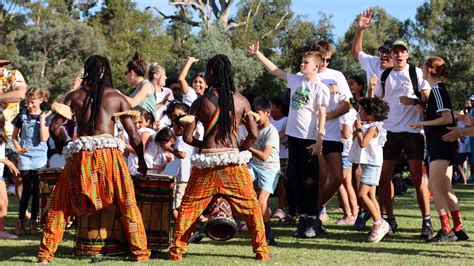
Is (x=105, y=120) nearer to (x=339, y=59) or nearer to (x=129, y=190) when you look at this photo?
(x=129, y=190)

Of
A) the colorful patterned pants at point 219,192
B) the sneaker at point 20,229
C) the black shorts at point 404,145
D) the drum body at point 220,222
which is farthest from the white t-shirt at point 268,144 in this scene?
the sneaker at point 20,229

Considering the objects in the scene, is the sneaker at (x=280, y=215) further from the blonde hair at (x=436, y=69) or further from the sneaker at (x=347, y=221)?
the blonde hair at (x=436, y=69)

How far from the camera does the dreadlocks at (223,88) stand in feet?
24.3

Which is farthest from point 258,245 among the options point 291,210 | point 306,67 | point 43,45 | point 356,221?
point 43,45

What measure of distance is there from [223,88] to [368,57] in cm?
353

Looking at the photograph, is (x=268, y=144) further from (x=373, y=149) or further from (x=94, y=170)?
(x=94, y=170)

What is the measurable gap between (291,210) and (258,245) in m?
4.38

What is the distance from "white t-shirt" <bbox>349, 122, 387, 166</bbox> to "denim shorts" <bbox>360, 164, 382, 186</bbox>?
52mm

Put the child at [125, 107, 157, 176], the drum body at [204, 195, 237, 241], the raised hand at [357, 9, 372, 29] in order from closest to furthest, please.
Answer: the drum body at [204, 195, 237, 241]
the raised hand at [357, 9, 372, 29]
the child at [125, 107, 157, 176]

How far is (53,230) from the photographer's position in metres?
7.25

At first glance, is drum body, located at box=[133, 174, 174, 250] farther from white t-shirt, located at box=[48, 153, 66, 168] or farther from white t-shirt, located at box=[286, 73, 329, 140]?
white t-shirt, located at box=[48, 153, 66, 168]

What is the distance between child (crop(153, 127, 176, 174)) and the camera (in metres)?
9.91

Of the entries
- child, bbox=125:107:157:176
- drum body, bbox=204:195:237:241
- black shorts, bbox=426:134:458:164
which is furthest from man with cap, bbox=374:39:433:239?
child, bbox=125:107:157:176

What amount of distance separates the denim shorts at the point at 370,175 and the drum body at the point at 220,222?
2.61 m
